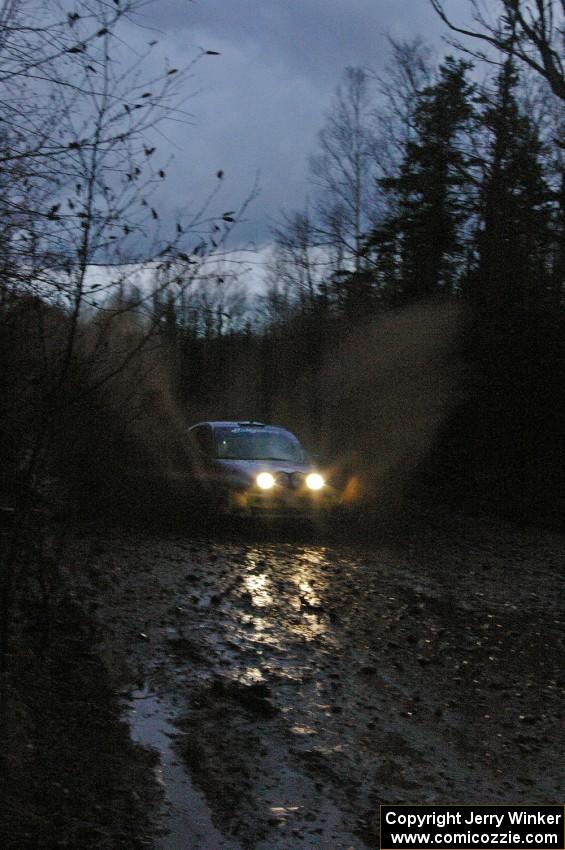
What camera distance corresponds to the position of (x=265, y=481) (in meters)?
13.5

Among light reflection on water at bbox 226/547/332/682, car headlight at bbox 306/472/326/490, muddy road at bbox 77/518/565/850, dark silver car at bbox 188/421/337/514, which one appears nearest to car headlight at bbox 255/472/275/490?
dark silver car at bbox 188/421/337/514

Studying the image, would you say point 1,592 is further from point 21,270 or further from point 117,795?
point 21,270

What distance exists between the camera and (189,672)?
733 cm

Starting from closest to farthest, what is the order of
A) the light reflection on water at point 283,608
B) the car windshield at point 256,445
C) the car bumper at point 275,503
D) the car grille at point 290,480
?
1. the light reflection on water at point 283,608
2. the car bumper at point 275,503
3. the car grille at point 290,480
4. the car windshield at point 256,445

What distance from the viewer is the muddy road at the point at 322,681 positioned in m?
5.33

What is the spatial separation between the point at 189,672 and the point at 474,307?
15.8 meters

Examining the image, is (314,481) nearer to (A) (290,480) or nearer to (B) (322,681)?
(A) (290,480)

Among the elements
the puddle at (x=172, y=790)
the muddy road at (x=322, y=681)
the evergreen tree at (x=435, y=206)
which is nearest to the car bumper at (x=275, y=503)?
the muddy road at (x=322, y=681)

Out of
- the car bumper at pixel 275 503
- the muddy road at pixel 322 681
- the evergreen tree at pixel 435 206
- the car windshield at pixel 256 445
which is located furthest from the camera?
the evergreen tree at pixel 435 206

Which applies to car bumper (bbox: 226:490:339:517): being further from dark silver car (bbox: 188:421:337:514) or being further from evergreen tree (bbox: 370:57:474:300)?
evergreen tree (bbox: 370:57:474:300)

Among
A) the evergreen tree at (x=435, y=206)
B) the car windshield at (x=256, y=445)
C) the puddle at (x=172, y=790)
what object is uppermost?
the evergreen tree at (x=435, y=206)

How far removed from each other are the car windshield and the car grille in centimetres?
115

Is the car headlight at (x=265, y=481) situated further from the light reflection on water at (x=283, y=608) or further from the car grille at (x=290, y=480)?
the light reflection on water at (x=283, y=608)

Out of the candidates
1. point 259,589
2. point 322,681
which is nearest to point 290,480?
point 259,589
